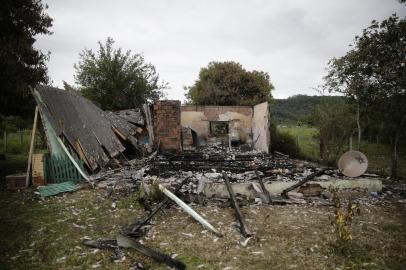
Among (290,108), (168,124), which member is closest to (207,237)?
(168,124)

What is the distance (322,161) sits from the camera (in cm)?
1359

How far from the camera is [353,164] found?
7699 mm

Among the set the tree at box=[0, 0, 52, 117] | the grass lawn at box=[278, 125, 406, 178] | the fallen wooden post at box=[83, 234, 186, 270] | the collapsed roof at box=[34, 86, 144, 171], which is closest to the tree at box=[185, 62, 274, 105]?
the grass lawn at box=[278, 125, 406, 178]

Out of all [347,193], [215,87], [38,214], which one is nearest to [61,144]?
[38,214]

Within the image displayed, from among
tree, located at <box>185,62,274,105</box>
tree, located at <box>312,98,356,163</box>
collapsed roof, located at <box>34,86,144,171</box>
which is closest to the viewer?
collapsed roof, located at <box>34,86,144,171</box>

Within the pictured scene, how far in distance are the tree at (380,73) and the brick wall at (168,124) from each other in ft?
23.1

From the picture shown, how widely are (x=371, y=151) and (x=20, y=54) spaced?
20862mm

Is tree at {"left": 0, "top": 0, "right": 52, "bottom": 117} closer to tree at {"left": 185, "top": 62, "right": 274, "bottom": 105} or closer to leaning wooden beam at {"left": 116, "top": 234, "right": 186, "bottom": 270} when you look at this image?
leaning wooden beam at {"left": 116, "top": 234, "right": 186, "bottom": 270}

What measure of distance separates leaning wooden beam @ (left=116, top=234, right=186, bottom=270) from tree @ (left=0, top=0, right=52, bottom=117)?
19.5 ft

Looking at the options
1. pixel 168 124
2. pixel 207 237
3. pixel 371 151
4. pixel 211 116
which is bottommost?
pixel 207 237

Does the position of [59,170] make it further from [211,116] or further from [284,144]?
[211,116]

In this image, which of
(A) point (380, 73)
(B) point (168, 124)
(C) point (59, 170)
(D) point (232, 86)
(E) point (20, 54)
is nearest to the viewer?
(C) point (59, 170)

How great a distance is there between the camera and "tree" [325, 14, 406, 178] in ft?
33.8

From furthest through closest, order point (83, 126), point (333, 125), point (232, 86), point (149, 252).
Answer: point (232, 86) < point (333, 125) < point (83, 126) < point (149, 252)
